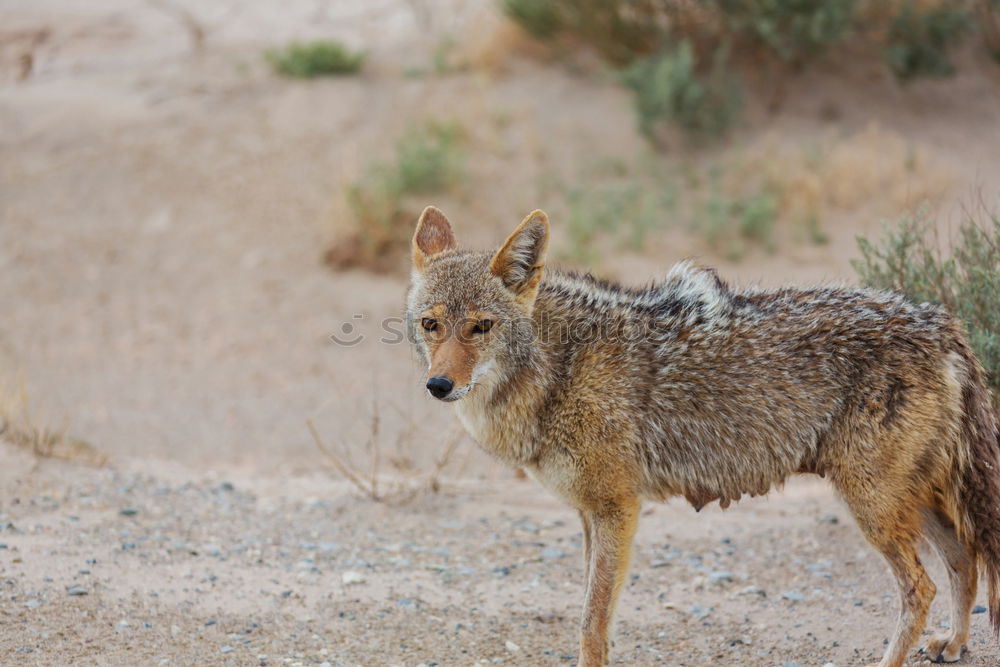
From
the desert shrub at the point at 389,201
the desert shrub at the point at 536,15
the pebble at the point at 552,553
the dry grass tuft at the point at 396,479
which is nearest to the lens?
the pebble at the point at 552,553

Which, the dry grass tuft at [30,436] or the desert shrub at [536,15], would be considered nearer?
the dry grass tuft at [30,436]

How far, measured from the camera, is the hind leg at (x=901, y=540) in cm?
477

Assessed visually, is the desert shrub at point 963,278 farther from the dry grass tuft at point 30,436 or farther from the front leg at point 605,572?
the dry grass tuft at point 30,436

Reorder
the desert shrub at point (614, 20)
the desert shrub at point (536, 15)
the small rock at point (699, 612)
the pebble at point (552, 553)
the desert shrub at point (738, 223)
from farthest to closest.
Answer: the desert shrub at point (536, 15), the desert shrub at point (614, 20), the desert shrub at point (738, 223), the pebble at point (552, 553), the small rock at point (699, 612)

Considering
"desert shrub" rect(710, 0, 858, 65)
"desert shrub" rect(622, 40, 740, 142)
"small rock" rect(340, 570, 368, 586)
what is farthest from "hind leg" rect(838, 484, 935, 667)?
"desert shrub" rect(710, 0, 858, 65)

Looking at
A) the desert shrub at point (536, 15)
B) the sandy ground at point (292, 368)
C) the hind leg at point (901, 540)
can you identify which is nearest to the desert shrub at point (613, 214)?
the sandy ground at point (292, 368)

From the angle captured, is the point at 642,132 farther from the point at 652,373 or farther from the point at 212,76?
the point at 652,373

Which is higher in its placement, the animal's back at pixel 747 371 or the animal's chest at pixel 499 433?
the animal's back at pixel 747 371

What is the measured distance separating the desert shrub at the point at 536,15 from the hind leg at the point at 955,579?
608 inches

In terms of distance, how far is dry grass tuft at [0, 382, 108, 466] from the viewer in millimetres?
8211

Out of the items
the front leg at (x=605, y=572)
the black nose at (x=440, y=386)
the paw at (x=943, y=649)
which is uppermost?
the black nose at (x=440, y=386)

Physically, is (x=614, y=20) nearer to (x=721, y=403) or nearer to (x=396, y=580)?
(x=396, y=580)

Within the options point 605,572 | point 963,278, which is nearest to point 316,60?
point 963,278

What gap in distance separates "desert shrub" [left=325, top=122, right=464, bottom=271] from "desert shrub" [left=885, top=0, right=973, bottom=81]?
8457mm
